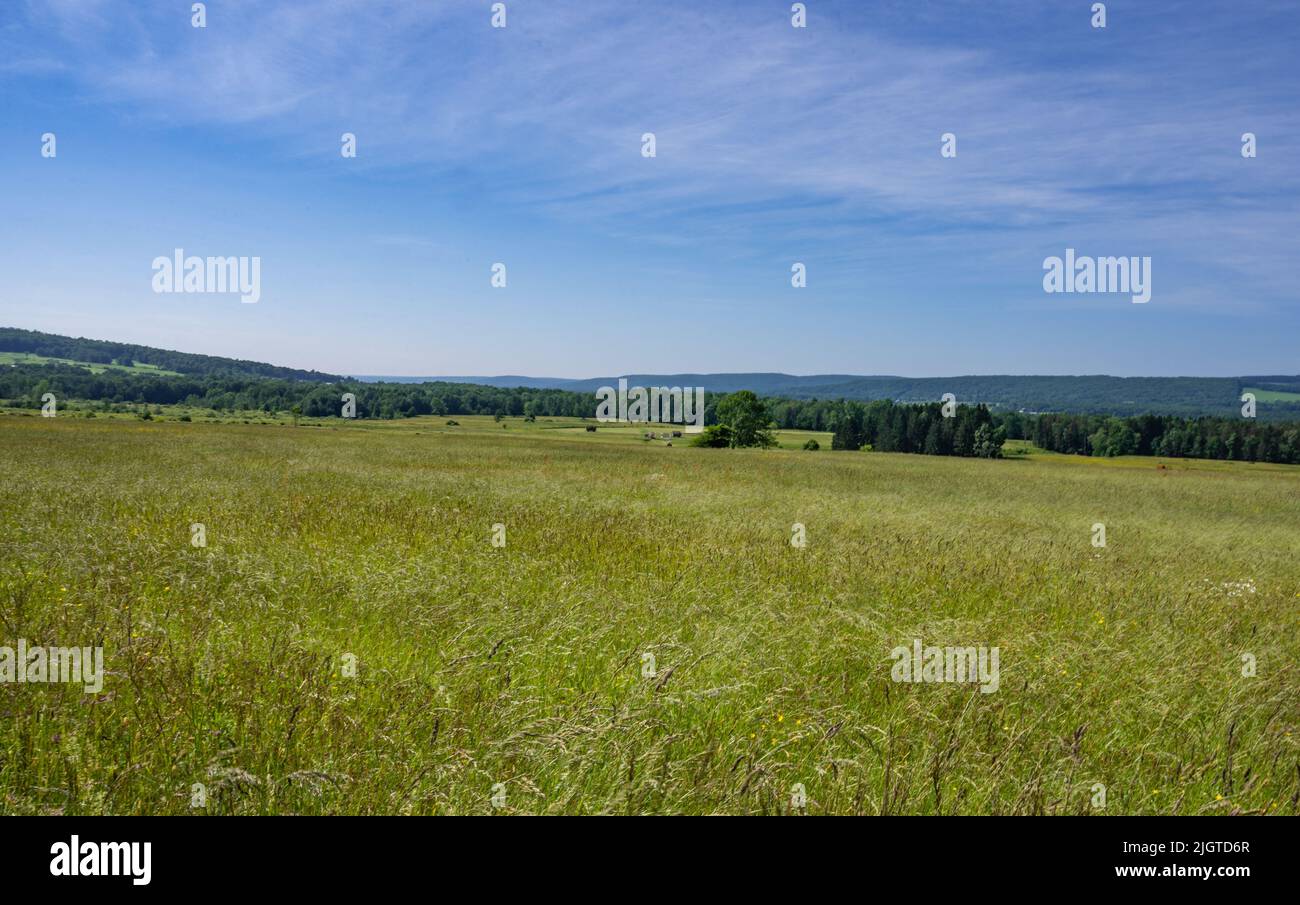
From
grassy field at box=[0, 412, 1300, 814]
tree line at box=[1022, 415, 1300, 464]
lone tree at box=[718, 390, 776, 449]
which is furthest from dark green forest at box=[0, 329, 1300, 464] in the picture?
grassy field at box=[0, 412, 1300, 814]

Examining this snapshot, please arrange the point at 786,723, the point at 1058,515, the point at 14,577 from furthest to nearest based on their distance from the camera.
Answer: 1. the point at 1058,515
2. the point at 14,577
3. the point at 786,723

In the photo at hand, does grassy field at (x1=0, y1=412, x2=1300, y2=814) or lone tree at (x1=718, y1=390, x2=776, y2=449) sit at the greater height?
lone tree at (x1=718, y1=390, x2=776, y2=449)

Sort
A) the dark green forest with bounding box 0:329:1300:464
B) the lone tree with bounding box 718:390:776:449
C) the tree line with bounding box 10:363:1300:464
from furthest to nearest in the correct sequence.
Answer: the dark green forest with bounding box 0:329:1300:464
the tree line with bounding box 10:363:1300:464
the lone tree with bounding box 718:390:776:449

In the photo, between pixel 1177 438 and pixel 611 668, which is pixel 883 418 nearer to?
pixel 1177 438

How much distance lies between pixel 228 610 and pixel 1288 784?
23.4 feet

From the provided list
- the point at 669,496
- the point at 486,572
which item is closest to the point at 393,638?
the point at 486,572

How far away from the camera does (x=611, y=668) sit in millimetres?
4777

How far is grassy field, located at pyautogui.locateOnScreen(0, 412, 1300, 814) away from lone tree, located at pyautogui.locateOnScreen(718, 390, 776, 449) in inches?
3060

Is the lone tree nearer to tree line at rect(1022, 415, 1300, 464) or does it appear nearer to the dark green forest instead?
the dark green forest

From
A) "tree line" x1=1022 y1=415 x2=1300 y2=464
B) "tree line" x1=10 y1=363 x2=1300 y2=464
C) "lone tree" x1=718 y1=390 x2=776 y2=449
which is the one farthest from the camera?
"tree line" x1=1022 y1=415 x2=1300 y2=464

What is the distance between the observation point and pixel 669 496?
59.0 ft

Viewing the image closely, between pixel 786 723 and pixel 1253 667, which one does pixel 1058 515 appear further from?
pixel 786 723

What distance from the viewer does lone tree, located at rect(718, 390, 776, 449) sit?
89.5m

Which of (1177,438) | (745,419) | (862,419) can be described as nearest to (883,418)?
(862,419)
